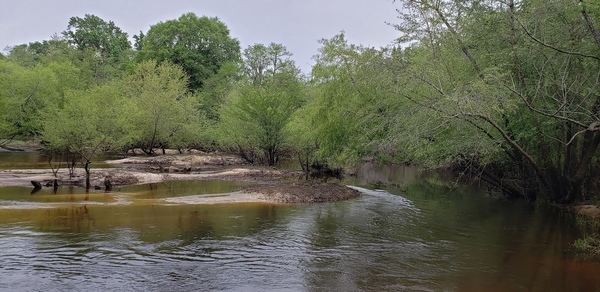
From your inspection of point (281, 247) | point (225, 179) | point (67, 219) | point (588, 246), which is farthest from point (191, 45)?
point (588, 246)

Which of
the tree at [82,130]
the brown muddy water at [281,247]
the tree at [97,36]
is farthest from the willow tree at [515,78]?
the tree at [97,36]

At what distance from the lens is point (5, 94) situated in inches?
1752

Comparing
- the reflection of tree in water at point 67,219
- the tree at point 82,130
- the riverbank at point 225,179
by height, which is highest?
the tree at point 82,130

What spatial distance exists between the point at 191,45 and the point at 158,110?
29.5 m

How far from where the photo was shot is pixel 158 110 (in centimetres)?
4597

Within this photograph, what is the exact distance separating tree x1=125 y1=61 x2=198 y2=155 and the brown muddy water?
997 inches

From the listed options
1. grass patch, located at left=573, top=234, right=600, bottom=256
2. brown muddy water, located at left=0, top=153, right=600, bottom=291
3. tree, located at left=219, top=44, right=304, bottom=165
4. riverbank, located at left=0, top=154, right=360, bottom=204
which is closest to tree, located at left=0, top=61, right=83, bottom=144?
riverbank, located at left=0, top=154, right=360, bottom=204

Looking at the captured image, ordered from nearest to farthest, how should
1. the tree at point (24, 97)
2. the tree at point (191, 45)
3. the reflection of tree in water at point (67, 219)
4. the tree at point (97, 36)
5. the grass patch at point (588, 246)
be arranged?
the grass patch at point (588, 246) < the reflection of tree in water at point (67, 219) < the tree at point (24, 97) < the tree at point (191, 45) < the tree at point (97, 36)

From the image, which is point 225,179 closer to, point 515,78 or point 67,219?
point 67,219

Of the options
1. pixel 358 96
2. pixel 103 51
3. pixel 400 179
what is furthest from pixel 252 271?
pixel 103 51

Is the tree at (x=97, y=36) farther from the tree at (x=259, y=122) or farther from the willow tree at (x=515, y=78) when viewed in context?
the willow tree at (x=515, y=78)

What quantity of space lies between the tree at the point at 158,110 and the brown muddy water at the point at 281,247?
25332 mm

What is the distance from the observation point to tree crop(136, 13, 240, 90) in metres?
68.3

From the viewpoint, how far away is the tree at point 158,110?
45.8 m
